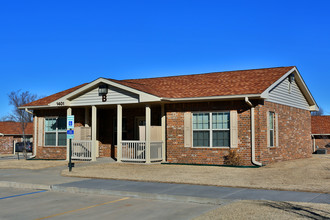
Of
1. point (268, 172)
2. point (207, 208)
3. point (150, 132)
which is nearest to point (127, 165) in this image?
point (150, 132)

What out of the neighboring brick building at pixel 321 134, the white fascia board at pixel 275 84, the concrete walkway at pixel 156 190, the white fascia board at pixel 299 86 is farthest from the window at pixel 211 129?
the neighboring brick building at pixel 321 134

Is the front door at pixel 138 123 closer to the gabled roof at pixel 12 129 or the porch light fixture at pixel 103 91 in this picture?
the porch light fixture at pixel 103 91

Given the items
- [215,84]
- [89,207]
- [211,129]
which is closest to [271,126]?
→ [211,129]

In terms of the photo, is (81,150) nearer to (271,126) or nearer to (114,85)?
(114,85)

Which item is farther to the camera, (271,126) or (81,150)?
(81,150)

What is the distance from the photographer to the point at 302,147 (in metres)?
22.9

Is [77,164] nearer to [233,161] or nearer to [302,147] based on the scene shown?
[233,161]

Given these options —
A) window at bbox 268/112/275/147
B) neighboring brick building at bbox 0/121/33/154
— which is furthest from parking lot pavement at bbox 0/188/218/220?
neighboring brick building at bbox 0/121/33/154

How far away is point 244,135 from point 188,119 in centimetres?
274

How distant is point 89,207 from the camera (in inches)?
373

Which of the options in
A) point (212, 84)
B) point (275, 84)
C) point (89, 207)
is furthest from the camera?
point (212, 84)

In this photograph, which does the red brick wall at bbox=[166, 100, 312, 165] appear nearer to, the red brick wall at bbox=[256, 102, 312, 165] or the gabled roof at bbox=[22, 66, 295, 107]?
the red brick wall at bbox=[256, 102, 312, 165]

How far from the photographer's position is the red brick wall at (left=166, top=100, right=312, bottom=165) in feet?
56.6

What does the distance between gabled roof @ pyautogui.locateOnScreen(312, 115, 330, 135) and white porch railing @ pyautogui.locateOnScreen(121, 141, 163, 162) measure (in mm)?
21240
